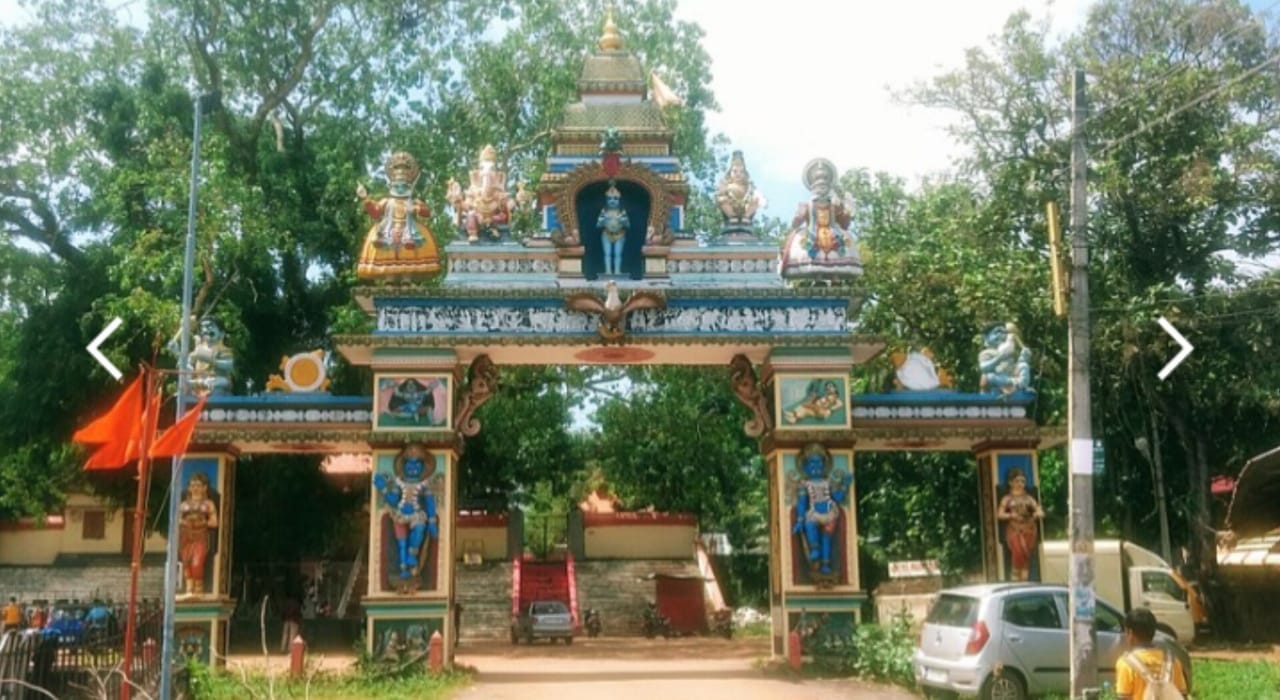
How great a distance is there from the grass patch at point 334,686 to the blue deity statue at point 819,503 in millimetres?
4965

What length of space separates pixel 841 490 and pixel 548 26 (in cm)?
1524

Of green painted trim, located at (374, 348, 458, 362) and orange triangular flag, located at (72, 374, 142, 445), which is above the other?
green painted trim, located at (374, 348, 458, 362)

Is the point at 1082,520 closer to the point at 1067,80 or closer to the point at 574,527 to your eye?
the point at 1067,80

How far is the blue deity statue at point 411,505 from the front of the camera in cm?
1714

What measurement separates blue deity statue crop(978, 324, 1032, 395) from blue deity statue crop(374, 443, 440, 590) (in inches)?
329

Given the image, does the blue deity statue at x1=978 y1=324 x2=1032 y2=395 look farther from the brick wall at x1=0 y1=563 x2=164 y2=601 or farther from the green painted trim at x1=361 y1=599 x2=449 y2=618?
the brick wall at x1=0 y1=563 x2=164 y2=601

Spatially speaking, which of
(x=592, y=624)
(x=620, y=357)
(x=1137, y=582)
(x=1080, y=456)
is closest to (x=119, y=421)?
(x=620, y=357)

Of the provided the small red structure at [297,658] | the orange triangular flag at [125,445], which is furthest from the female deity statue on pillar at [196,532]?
the orange triangular flag at [125,445]

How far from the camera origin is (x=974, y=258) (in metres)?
23.9

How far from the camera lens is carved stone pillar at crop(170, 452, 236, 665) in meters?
17.6

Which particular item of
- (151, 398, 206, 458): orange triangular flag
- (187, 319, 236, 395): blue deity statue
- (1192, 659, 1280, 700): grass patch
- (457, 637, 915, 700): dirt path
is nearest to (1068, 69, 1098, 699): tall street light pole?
(1192, 659, 1280, 700): grass patch

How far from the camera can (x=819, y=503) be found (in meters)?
17.4

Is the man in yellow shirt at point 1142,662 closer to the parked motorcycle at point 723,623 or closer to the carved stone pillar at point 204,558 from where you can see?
the carved stone pillar at point 204,558

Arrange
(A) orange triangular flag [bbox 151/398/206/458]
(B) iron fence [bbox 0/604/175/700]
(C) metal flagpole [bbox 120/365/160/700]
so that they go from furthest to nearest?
(A) orange triangular flag [bbox 151/398/206/458] → (B) iron fence [bbox 0/604/175/700] → (C) metal flagpole [bbox 120/365/160/700]
